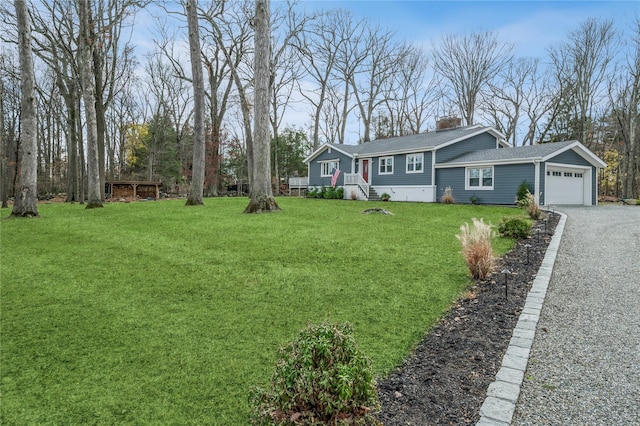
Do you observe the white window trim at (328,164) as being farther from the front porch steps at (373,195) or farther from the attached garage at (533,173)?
the attached garage at (533,173)

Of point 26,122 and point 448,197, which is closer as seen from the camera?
point 26,122

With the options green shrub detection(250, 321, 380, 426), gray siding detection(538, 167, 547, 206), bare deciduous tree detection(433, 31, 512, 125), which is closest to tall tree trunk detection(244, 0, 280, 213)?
green shrub detection(250, 321, 380, 426)

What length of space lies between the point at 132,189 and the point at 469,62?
2714 centimetres

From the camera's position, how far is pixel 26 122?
9219 mm

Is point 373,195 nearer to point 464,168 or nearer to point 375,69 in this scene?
point 464,168

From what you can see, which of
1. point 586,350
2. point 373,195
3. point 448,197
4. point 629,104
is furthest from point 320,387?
point 629,104

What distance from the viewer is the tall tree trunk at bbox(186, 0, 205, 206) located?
44.3ft

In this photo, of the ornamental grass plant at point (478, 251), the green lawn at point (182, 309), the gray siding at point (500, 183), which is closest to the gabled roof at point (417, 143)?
the gray siding at point (500, 183)

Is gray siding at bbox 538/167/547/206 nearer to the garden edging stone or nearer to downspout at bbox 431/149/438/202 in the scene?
downspout at bbox 431/149/438/202

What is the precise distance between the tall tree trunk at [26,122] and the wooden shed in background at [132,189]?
13.3 metres

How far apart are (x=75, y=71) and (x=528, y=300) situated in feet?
61.0

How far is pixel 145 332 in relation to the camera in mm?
3066

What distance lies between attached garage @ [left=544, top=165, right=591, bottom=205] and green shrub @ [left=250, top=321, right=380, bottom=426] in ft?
59.0

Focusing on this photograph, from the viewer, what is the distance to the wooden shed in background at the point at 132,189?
73.2 feet
